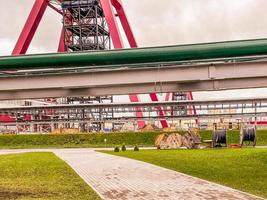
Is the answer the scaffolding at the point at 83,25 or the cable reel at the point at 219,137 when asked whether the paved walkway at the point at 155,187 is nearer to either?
the cable reel at the point at 219,137

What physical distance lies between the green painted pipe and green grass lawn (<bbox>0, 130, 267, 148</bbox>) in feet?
107

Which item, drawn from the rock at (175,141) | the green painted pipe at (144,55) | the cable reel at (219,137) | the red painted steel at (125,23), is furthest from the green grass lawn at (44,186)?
the red painted steel at (125,23)

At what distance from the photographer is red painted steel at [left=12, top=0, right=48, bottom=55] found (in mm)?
45531

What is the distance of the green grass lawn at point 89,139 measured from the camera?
145ft

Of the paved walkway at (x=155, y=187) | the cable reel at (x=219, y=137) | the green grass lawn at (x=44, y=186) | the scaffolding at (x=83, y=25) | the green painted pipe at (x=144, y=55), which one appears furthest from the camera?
the scaffolding at (x=83, y=25)

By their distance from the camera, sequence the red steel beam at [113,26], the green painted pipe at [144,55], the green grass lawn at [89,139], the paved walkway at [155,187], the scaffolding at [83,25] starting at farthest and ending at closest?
the scaffolding at [83,25] < the green grass lawn at [89,139] < the red steel beam at [113,26] < the green painted pipe at [144,55] < the paved walkway at [155,187]

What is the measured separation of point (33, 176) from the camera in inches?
609

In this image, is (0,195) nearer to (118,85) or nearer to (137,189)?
(137,189)

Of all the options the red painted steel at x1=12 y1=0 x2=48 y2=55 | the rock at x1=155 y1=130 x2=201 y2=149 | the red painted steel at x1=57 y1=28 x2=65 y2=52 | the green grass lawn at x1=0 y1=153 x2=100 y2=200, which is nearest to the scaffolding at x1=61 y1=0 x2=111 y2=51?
the red painted steel at x1=57 y1=28 x2=65 y2=52

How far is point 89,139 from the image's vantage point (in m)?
45.3

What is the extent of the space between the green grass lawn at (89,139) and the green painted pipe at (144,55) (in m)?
32.7

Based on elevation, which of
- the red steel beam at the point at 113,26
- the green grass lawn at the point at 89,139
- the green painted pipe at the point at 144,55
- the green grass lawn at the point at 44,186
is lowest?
the green grass lawn at the point at 89,139

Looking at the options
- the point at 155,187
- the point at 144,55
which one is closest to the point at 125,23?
the point at 144,55

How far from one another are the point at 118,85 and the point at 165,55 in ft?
13.8
